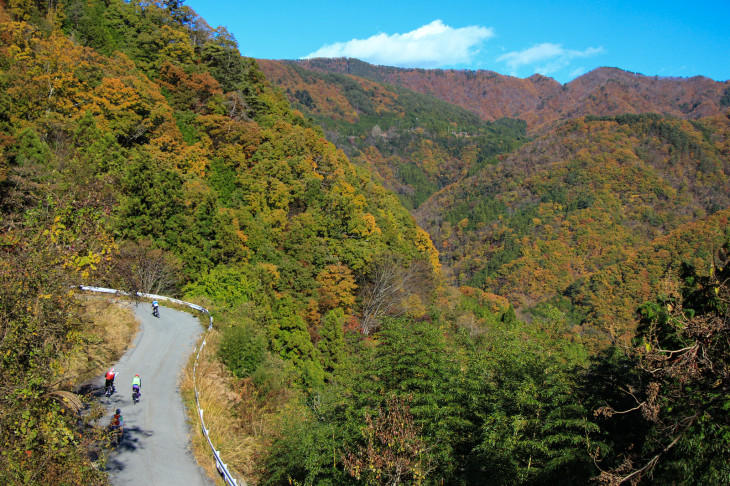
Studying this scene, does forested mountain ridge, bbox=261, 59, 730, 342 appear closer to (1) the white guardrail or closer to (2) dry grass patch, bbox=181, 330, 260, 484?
(1) the white guardrail

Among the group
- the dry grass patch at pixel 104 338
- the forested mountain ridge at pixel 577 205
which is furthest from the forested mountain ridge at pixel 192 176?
the forested mountain ridge at pixel 577 205

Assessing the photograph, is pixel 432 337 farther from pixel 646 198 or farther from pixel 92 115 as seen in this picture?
pixel 646 198

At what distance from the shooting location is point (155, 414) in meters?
15.4

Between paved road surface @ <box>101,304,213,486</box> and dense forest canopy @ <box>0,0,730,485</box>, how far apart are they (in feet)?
4.27

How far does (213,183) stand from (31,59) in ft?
46.7

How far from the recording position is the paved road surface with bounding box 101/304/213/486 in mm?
12562

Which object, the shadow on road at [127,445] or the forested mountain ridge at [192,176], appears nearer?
the shadow on road at [127,445]

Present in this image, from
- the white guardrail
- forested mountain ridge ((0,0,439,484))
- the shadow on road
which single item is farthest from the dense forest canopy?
the white guardrail

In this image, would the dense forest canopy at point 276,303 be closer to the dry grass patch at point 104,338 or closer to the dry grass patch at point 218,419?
the dry grass patch at point 218,419

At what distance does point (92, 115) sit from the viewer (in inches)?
1359

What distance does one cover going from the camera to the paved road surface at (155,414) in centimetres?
1256

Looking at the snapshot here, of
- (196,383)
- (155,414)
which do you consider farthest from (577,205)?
(155,414)

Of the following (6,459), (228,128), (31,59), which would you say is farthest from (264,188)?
(6,459)

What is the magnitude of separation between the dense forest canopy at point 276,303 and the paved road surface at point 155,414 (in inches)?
51.2
